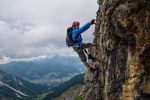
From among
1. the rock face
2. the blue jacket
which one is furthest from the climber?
the rock face

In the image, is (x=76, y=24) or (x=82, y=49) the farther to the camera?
(x=82, y=49)

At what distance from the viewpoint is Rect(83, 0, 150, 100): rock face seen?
84.4 feet

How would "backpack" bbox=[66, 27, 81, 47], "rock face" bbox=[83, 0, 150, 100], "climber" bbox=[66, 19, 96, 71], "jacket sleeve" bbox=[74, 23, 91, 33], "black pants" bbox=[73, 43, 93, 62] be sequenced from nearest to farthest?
"rock face" bbox=[83, 0, 150, 100]
"jacket sleeve" bbox=[74, 23, 91, 33]
"climber" bbox=[66, 19, 96, 71]
"backpack" bbox=[66, 27, 81, 47]
"black pants" bbox=[73, 43, 93, 62]

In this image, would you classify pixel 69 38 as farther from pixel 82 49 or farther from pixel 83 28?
pixel 83 28

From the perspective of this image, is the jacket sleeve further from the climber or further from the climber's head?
the climber's head

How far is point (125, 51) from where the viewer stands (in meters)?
28.7

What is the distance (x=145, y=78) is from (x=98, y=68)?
9173 mm

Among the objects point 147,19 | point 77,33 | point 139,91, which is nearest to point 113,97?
point 139,91

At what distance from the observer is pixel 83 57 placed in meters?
31.8

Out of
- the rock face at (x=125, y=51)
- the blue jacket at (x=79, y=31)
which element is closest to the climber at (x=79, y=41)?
the blue jacket at (x=79, y=31)

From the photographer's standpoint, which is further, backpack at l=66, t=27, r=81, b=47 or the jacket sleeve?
backpack at l=66, t=27, r=81, b=47

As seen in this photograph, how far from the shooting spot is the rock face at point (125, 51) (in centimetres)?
2572

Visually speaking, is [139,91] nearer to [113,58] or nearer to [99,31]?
[113,58]

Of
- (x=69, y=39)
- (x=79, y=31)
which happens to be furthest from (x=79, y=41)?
(x=79, y=31)
